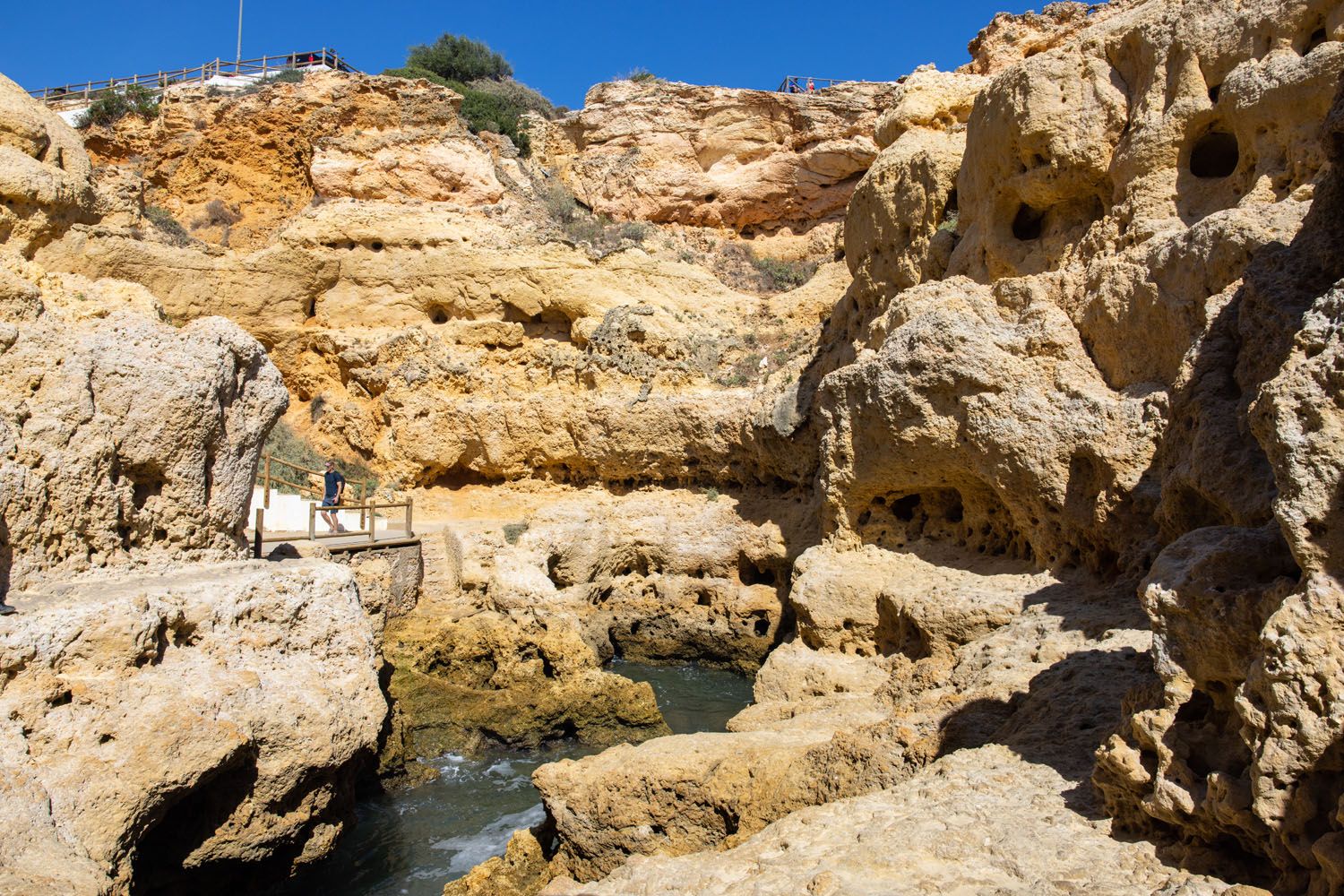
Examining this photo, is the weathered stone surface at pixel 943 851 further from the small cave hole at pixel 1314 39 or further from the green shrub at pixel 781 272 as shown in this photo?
the green shrub at pixel 781 272

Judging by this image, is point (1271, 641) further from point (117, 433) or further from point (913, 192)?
point (913, 192)

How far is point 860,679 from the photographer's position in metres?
9.82

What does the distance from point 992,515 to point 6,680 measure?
9.11m

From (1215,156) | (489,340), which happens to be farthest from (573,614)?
(1215,156)

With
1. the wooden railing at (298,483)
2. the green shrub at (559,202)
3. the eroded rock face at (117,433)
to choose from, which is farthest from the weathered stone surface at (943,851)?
the green shrub at (559,202)

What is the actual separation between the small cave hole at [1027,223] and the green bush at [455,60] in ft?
85.4

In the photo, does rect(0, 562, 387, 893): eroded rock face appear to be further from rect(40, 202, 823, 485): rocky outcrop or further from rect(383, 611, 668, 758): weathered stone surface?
rect(40, 202, 823, 485): rocky outcrop

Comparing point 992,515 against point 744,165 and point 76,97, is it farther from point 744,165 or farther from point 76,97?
point 76,97

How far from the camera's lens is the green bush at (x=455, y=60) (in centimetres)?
3231

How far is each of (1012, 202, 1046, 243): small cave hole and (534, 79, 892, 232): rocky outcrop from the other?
13.2 metres

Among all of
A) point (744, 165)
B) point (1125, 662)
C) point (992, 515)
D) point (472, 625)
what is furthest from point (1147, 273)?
point (744, 165)

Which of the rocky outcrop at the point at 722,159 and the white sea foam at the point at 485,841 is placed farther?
the rocky outcrop at the point at 722,159

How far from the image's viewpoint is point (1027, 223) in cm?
1104

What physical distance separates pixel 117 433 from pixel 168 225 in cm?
1368
